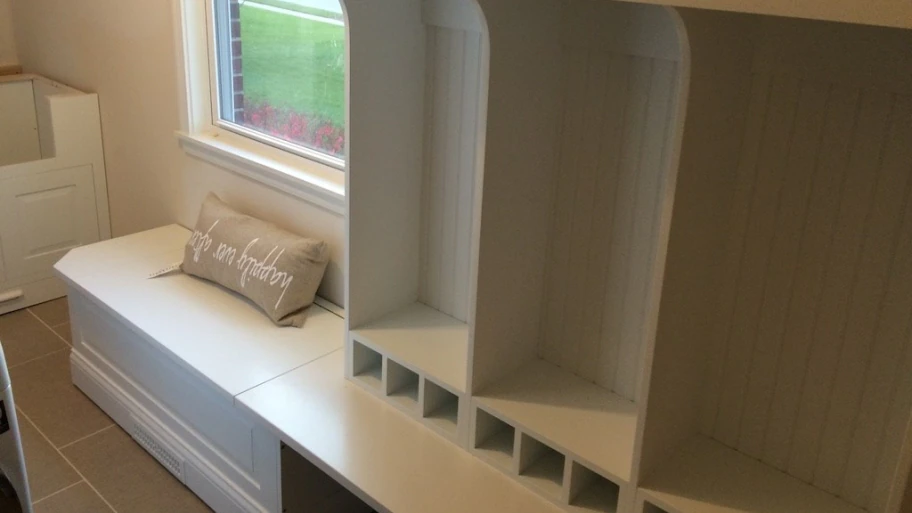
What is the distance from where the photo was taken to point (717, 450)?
156 cm

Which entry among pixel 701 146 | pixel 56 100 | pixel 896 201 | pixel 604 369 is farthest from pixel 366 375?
pixel 56 100

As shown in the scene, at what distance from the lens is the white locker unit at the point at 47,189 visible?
305 cm

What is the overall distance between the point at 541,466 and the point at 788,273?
0.62m

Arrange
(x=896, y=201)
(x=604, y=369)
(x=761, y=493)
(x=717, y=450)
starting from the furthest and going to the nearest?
(x=604, y=369)
(x=717, y=450)
(x=761, y=493)
(x=896, y=201)

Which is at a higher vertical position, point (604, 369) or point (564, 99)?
point (564, 99)

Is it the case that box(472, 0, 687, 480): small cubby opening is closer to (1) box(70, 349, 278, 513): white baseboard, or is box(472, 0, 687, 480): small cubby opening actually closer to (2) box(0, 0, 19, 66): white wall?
(1) box(70, 349, 278, 513): white baseboard

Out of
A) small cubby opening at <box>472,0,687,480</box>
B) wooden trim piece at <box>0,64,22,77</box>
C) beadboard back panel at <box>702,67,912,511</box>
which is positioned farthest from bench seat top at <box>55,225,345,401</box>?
wooden trim piece at <box>0,64,22,77</box>

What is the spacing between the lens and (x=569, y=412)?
1635 millimetres

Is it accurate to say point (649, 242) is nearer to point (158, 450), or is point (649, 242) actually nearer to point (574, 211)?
point (574, 211)

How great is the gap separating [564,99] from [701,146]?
414mm

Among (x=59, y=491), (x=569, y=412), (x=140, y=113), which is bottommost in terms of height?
(x=59, y=491)

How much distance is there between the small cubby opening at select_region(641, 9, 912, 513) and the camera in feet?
4.09

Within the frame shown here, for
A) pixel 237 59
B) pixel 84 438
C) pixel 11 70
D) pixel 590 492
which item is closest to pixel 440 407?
pixel 590 492

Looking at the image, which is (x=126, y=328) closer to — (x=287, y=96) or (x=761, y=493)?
(x=287, y=96)
